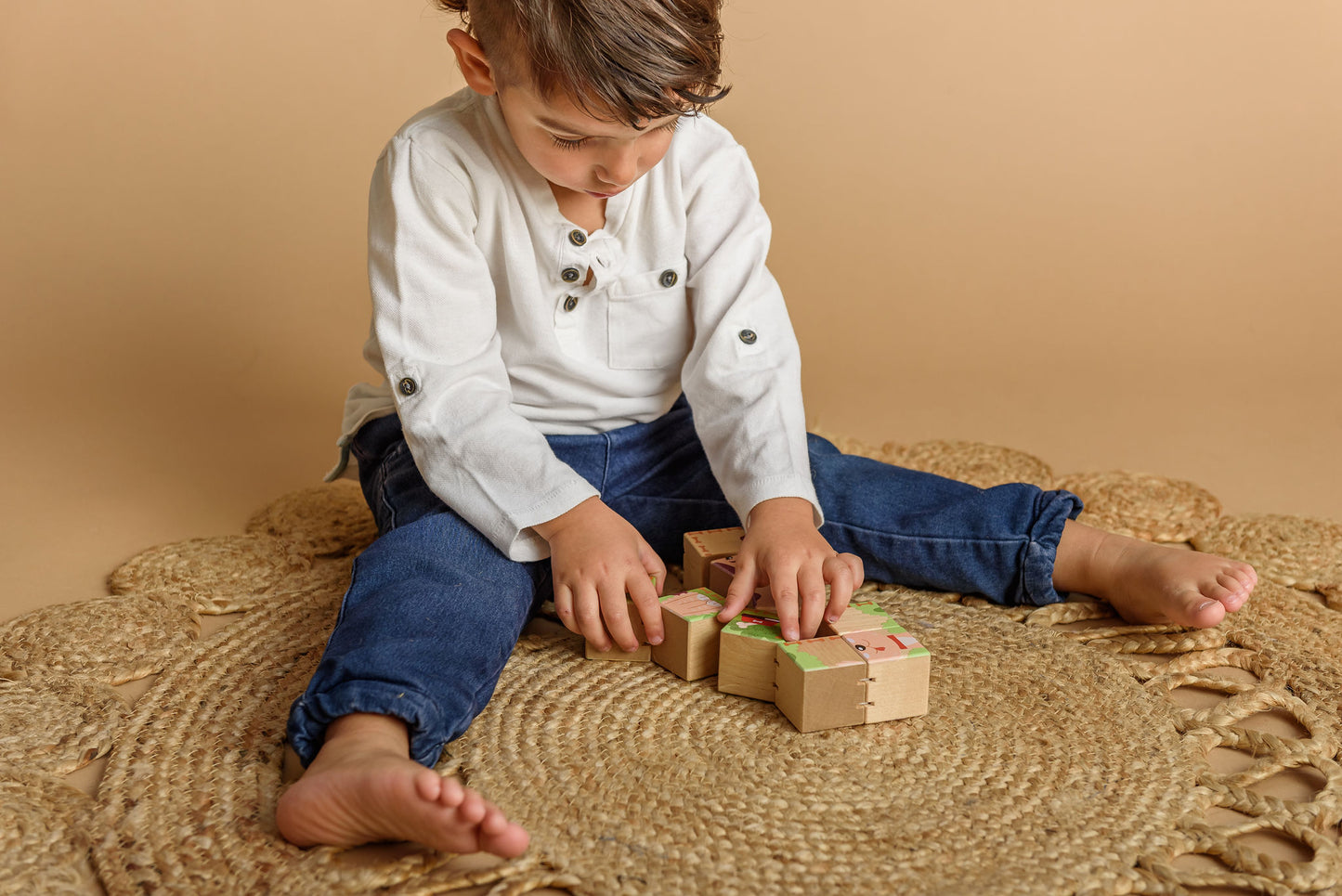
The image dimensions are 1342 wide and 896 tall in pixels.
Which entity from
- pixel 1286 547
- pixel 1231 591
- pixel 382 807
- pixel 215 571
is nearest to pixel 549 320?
pixel 215 571

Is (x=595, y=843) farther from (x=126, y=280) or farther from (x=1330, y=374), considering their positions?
(x=1330, y=374)

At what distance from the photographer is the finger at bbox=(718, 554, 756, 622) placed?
1000 millimetres

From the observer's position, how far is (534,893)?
78 centimetres

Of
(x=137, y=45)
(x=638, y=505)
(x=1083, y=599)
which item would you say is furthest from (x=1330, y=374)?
(x=137, y=45)

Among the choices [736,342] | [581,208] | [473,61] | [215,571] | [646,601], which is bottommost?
[215,571]

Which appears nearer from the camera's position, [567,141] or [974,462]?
[567,141]

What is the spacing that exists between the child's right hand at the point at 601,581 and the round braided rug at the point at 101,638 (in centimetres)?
35

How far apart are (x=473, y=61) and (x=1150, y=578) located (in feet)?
2.40

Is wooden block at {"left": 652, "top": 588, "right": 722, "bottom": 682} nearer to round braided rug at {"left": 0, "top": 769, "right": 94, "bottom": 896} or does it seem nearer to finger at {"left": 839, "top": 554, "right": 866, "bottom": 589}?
finger at {"left": 839, "top": 554, "right": 866, "bottom": 589}

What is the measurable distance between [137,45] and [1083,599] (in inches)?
62.5

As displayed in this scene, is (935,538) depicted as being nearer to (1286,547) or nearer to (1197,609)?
(1197,609)

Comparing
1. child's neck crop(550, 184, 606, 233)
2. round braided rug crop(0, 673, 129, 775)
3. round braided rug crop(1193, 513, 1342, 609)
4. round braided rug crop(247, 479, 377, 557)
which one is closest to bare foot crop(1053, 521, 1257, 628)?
round braided rug crop(1193, 513, 1342, 609)

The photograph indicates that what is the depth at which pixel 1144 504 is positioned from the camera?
143cm

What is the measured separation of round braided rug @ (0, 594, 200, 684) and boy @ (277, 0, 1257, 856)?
214 millimetres
